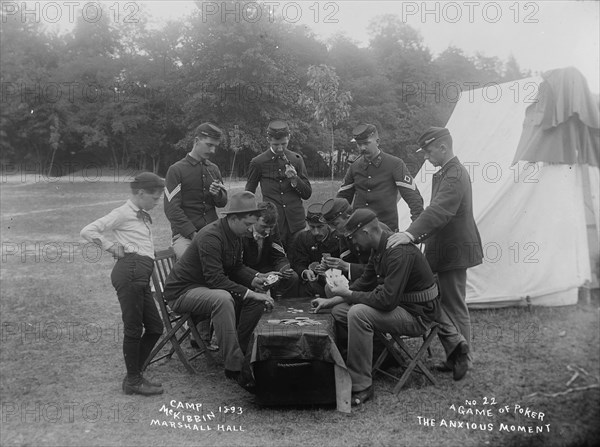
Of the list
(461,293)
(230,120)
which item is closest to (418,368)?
(461,293)

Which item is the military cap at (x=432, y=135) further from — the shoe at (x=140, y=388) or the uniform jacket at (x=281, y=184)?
the shoe at (x=140, y=388)

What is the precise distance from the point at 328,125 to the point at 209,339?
8.12 meters

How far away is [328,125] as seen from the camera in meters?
12.6

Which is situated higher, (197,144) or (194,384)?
(197,144)

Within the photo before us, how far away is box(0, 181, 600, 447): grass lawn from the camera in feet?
11.2

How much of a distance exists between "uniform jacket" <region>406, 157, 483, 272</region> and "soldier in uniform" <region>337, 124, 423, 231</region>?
59cm

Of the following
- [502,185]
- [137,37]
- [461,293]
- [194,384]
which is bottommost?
[194,384]

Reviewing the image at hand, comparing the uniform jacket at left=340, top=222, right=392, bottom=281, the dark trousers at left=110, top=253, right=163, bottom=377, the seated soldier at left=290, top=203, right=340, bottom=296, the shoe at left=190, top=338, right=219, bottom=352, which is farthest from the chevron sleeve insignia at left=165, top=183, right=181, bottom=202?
the uniform jacket at left=340, top=222, right=392, bottom=281

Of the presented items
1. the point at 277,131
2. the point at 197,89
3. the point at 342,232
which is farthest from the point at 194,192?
the point at 197,89

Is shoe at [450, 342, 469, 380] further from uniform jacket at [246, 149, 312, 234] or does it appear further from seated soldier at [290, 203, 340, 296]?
uniform jacket at [246, 149, 312, 234]

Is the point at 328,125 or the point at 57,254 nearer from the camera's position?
the point at 57,254

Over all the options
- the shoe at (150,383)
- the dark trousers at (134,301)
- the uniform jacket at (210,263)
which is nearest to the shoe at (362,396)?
the uniform jacket at (210,263)

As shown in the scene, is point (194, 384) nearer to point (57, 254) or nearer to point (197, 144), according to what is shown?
point (197, 144)

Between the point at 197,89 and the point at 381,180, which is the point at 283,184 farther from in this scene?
the point at 197,89
